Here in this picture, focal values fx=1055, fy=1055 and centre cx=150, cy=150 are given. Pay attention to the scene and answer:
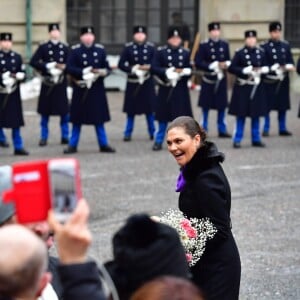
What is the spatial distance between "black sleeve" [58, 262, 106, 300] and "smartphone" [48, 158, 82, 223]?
0.17m

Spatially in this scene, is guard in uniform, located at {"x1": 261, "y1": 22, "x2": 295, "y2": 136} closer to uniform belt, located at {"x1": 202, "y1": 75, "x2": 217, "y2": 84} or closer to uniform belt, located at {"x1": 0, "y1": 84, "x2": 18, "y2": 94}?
uniform belt, located at {"x1": 202, "y1": 75, "x2": 217, "y2": 84}

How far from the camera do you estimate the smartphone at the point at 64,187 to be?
2.56 metres

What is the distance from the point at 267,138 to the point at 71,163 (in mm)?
12890

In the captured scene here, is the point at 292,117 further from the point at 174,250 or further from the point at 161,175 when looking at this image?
the point at 174,250

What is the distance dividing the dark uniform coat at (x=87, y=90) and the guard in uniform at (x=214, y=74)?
79.7 inches

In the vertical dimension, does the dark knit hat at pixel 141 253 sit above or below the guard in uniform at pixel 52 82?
above

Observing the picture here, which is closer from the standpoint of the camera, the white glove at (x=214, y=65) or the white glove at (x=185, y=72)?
the white glove at (x=185, y=72)

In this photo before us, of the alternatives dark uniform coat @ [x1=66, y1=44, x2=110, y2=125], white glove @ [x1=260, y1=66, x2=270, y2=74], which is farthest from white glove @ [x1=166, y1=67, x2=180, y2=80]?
white glove @ [x1=260, y1=66, x2=270, y2=74]

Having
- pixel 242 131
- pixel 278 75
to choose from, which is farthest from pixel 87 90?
pixel 278 75

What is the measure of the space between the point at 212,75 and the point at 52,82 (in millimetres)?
2453

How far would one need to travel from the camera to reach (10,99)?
553 inches

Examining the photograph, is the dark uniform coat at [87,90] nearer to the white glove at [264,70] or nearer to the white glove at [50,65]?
the white glove at [50,65]

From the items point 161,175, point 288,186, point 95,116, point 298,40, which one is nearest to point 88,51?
point 95,116

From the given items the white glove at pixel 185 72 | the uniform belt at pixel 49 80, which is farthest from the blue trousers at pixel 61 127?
the white glove at pixel 185 72
